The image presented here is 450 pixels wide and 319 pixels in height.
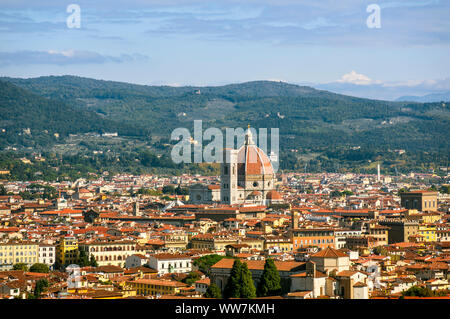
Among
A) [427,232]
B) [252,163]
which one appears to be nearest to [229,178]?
[252,163]

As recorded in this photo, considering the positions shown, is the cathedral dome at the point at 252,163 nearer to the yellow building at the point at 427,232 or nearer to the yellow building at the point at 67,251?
the yellow building at the point at 427,232

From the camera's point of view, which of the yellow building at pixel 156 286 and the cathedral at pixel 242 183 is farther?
the cathedral at pixel 242 183

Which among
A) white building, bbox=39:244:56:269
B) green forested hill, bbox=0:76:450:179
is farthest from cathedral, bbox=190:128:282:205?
green forested hill, bbox=0:76:450:179

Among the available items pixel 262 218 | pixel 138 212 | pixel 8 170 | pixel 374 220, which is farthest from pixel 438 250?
pixel 8 170

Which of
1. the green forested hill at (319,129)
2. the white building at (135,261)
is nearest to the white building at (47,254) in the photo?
the white building at (135,261)

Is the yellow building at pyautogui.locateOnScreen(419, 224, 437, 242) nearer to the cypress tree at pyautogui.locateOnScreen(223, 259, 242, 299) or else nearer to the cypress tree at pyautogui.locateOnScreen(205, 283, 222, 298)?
the cypress tree at pyautogui.locateOnScreen(223, 259, 242, 299)

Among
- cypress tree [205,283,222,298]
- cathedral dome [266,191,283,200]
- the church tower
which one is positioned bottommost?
cypress tree [205,283,222,298]

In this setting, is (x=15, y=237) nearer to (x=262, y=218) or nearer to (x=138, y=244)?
(x=138, y=244)
